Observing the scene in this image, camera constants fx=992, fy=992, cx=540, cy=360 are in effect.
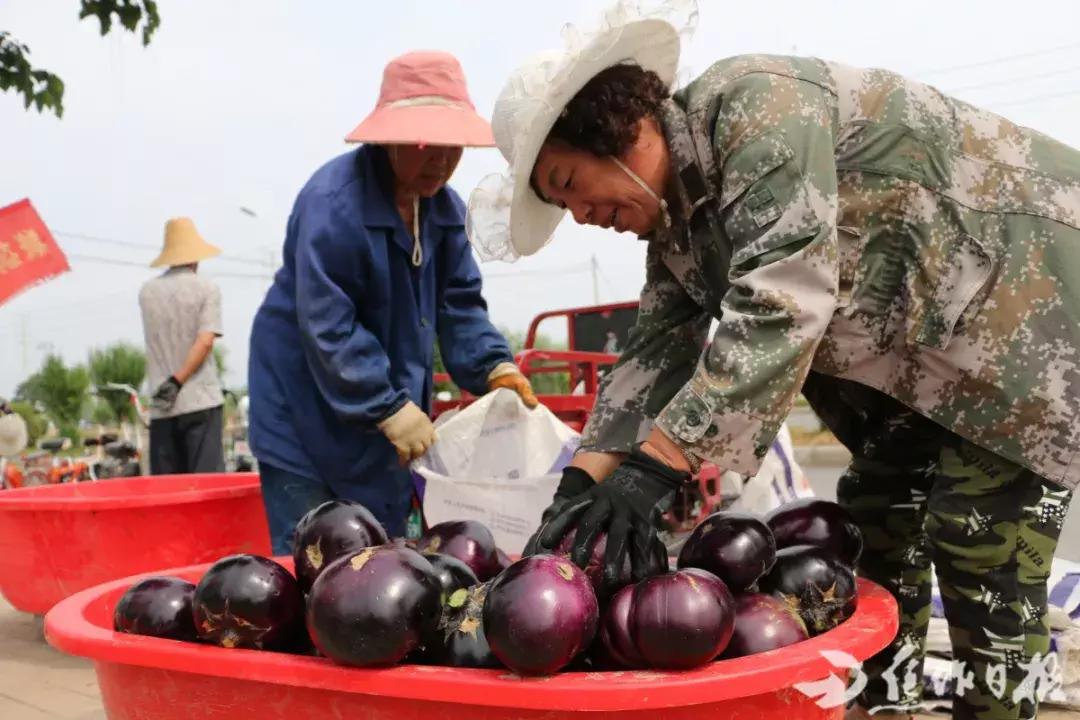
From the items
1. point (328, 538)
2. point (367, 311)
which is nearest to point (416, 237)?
point (367, 311)

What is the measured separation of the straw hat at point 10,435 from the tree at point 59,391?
3206cm

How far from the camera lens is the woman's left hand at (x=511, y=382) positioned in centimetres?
376

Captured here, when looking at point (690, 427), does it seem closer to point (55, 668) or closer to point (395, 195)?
point (395, 195)

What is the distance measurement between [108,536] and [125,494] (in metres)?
1.07

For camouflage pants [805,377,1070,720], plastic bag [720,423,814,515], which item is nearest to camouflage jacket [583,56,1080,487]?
camouflage pants [805,377,1070,720]

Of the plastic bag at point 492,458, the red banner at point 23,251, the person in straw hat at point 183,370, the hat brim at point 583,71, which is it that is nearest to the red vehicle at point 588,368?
the plastic bag at point 492,458

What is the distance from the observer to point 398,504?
3600mm

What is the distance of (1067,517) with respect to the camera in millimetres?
7574

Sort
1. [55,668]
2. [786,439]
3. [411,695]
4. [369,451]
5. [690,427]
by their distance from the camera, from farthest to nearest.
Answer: [786,439] < [55,668] < [369,451] < [690,427] < [411,695]

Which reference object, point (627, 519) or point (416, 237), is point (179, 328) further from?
point (627, 519)

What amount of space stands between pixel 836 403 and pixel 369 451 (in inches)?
63.2

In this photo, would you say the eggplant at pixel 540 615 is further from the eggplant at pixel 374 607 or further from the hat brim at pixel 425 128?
the hat brim at pixel 425 128

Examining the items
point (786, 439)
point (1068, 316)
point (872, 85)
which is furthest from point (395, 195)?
point (786, 439)

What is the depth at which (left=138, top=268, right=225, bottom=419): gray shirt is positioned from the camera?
19.3 feet
